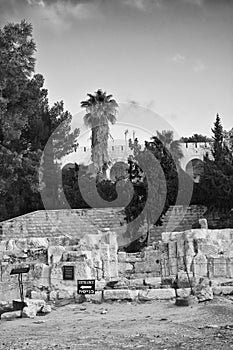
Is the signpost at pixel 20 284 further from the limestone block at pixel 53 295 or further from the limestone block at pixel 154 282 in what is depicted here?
the limestone block at pixel 154 282

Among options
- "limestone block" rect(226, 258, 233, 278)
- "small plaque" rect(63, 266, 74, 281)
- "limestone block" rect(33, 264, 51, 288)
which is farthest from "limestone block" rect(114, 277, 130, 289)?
"limestone block" rect(226, 258, 233, 278)

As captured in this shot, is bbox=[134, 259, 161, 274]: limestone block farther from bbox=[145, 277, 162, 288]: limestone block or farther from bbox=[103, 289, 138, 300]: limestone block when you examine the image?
bbox=[103, 289, 138, 300]: limestone block

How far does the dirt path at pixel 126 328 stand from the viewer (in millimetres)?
7543

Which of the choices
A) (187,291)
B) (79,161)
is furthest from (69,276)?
(79,161)

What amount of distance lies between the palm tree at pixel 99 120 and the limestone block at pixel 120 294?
20.7m

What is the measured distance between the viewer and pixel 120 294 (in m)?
11.3

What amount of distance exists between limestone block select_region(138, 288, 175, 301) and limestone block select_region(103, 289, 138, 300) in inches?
5.5

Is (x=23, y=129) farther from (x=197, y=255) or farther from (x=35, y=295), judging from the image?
(x=35, y=295)

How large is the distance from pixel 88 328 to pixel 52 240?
924 cm

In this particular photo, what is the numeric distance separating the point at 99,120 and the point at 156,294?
902 inches

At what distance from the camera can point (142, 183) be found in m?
24.8

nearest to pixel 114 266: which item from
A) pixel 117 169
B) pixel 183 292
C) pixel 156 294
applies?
pixel 156 294

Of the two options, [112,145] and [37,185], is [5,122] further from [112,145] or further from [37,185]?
[112,145]

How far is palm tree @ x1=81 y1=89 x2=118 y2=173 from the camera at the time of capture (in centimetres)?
3256
